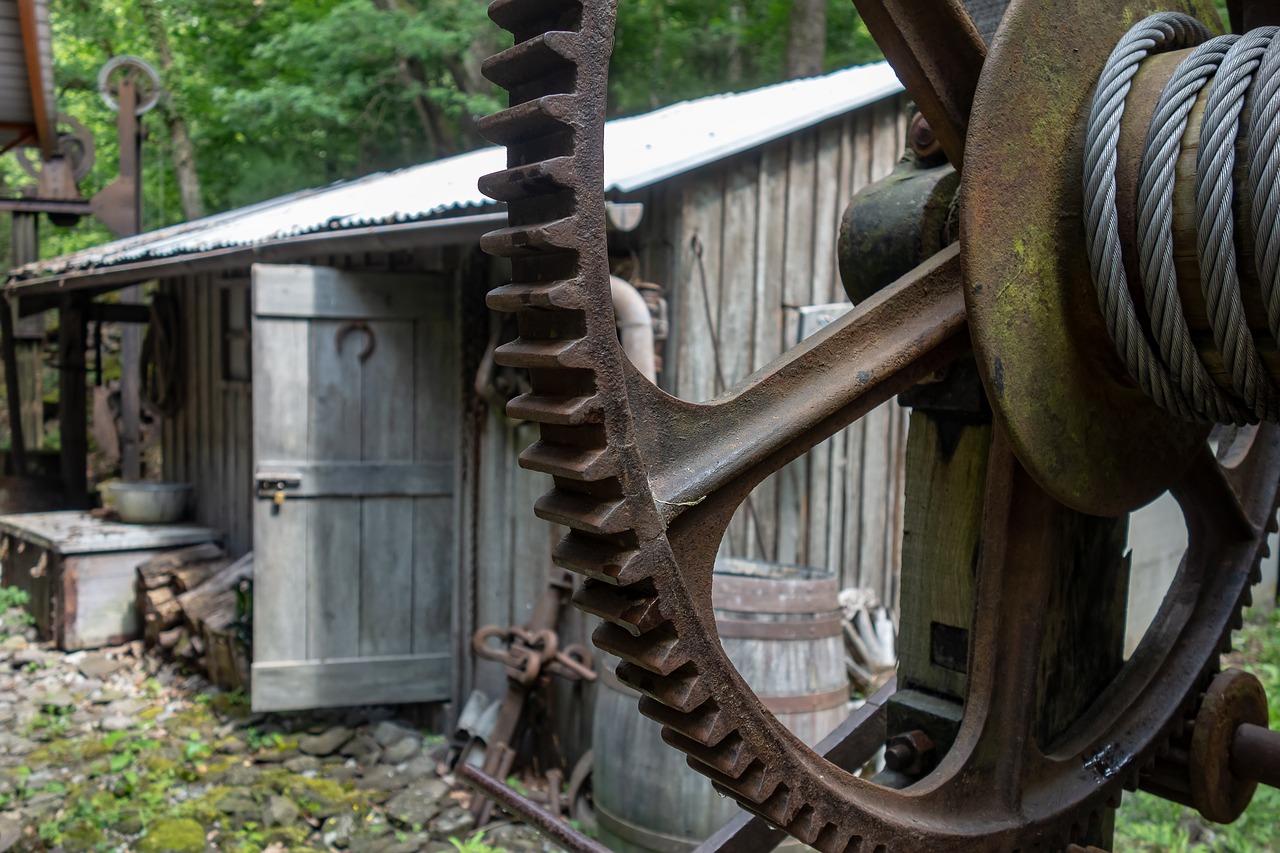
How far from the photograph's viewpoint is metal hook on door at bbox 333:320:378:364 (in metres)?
5.96

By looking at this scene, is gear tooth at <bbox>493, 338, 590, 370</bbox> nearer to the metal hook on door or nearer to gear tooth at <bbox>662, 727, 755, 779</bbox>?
gear tooth at <bbox>662, 727, 755, 779</bbox>

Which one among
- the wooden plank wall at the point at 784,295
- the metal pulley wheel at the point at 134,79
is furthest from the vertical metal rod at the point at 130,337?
the wooden plank wall at the point at 784,295

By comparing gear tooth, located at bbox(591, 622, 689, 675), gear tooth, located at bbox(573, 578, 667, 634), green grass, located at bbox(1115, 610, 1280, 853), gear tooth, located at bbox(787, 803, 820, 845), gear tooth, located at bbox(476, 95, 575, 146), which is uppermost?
gear tooth, located at bbox(476, 95, 575, 146)

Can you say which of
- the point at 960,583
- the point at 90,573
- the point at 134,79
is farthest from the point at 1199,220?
the point at 134,79

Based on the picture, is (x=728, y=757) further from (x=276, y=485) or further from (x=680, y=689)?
(x=276, y=485)

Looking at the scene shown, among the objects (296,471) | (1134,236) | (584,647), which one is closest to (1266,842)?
(584,647)

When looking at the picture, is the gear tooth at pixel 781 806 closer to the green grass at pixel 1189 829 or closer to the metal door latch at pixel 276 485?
the green grass at pixel 1189 829

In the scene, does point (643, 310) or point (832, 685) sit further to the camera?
point (643, 310)

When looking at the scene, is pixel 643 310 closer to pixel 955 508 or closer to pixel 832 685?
pixel 832 685

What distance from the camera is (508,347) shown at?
1.09m

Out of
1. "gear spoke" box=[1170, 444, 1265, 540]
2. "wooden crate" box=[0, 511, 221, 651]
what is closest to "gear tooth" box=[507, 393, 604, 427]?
"gear spoke" box=[1170, 444, 1265, 540]

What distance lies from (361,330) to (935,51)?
5089 mm

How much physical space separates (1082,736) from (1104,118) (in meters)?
0.87

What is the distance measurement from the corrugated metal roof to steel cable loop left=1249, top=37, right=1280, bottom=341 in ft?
8.82
